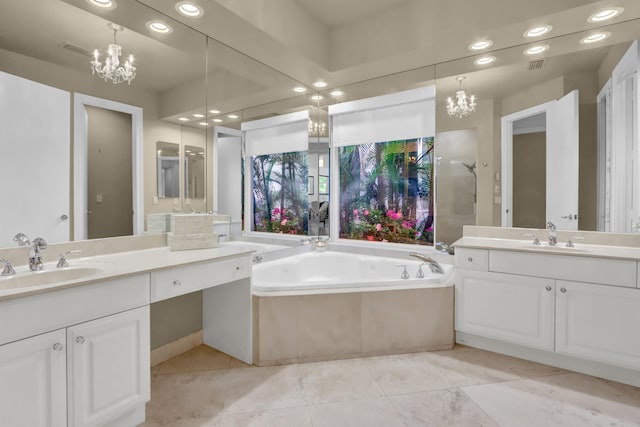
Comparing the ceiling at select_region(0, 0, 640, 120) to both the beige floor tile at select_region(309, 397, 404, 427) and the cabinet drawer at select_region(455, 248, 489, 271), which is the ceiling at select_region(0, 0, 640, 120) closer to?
the cabinet drawer at select_region(455, 248, 489, 271)

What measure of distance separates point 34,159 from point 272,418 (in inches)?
69.4

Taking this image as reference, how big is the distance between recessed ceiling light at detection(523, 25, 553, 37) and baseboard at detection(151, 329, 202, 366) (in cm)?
324

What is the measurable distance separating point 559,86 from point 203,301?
3.23 meters

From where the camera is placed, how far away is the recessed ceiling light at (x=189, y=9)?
1.92 m

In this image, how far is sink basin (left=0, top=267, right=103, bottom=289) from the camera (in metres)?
1.37

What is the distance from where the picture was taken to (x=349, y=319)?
2.35 metres

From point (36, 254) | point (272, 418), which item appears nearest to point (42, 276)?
point (36, 254)

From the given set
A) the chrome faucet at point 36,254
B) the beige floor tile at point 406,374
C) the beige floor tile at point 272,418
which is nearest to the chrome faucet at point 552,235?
the beige floor tile at point 406,374

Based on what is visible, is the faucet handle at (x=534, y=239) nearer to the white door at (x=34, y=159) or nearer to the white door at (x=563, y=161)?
the white door at (x=563, y=161)

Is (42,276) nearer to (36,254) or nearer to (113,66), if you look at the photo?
(36,254)

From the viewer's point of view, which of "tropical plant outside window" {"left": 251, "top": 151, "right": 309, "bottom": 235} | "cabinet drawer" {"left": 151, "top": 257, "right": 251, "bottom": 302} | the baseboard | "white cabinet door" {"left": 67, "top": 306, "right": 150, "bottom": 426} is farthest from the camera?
"tropical plant outside window" {"left": 251, "top": 151, "right": 309, "bottom": 235}

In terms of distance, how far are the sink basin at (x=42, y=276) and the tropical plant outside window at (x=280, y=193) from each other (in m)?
1.46

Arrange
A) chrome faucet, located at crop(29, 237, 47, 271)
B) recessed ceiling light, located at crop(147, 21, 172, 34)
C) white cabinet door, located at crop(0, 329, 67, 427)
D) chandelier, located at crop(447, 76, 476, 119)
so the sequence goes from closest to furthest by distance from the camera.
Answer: white cabinet door, located at crop(0, 329, 67, 427) → chrome faucet, located at crop(29, 237, 47, 271) → recessed ceiling light, located at crop(147, 21, 172, 34) → chandelier, located at crop(447, 76, 476, 119)

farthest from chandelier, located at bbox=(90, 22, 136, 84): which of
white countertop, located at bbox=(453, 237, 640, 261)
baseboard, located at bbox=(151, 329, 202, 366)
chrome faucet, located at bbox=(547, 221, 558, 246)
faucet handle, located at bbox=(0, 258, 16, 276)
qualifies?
chrome faucet, located at bbox=(547, 221, 558, 246)
